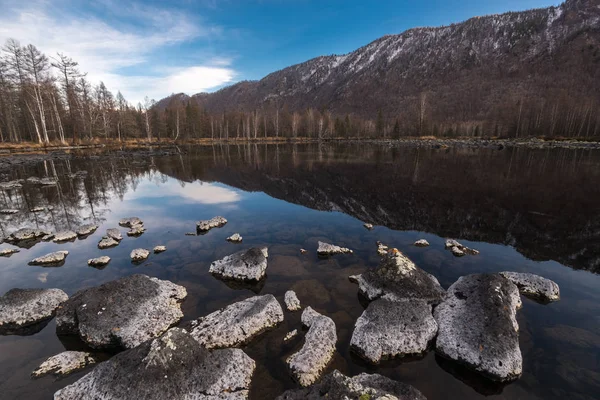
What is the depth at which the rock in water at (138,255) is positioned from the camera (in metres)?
11.9

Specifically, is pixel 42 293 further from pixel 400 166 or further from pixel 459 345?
pixel 400 166

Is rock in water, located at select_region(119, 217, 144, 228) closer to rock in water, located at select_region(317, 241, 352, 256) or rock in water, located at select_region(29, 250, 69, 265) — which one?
rock in water, located at select_region(29, 250, 69, 265)

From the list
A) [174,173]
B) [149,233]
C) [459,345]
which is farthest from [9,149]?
[459,345]

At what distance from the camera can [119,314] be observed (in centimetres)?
731

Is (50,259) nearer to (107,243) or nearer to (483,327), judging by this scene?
(107,243)

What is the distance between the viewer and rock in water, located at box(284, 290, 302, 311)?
8.59 m

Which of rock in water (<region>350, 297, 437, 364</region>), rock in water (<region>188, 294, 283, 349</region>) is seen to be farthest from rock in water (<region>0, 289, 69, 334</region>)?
rock in water (<region>350, 297, 437, 364</region>)

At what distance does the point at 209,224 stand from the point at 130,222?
4937 mm

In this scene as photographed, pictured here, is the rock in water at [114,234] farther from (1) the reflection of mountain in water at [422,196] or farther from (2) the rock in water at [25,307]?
(2) the rock in water at [25,307]

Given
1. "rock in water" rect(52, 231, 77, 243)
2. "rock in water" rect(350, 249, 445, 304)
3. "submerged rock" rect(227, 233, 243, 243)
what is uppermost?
"rock in water" rect(350, 249, 445, 304)

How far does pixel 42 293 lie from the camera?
8398mm

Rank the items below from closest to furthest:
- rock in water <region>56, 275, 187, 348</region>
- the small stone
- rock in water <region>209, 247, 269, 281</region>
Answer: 1. rock in water <region>56, 275, 187, 348</region>
2. rock in water <region>209, 247, 269, 281</region>
3. the small stone

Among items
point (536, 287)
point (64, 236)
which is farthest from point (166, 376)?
point (64, 236)

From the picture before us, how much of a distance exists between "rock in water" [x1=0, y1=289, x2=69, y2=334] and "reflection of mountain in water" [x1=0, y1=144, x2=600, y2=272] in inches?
362
